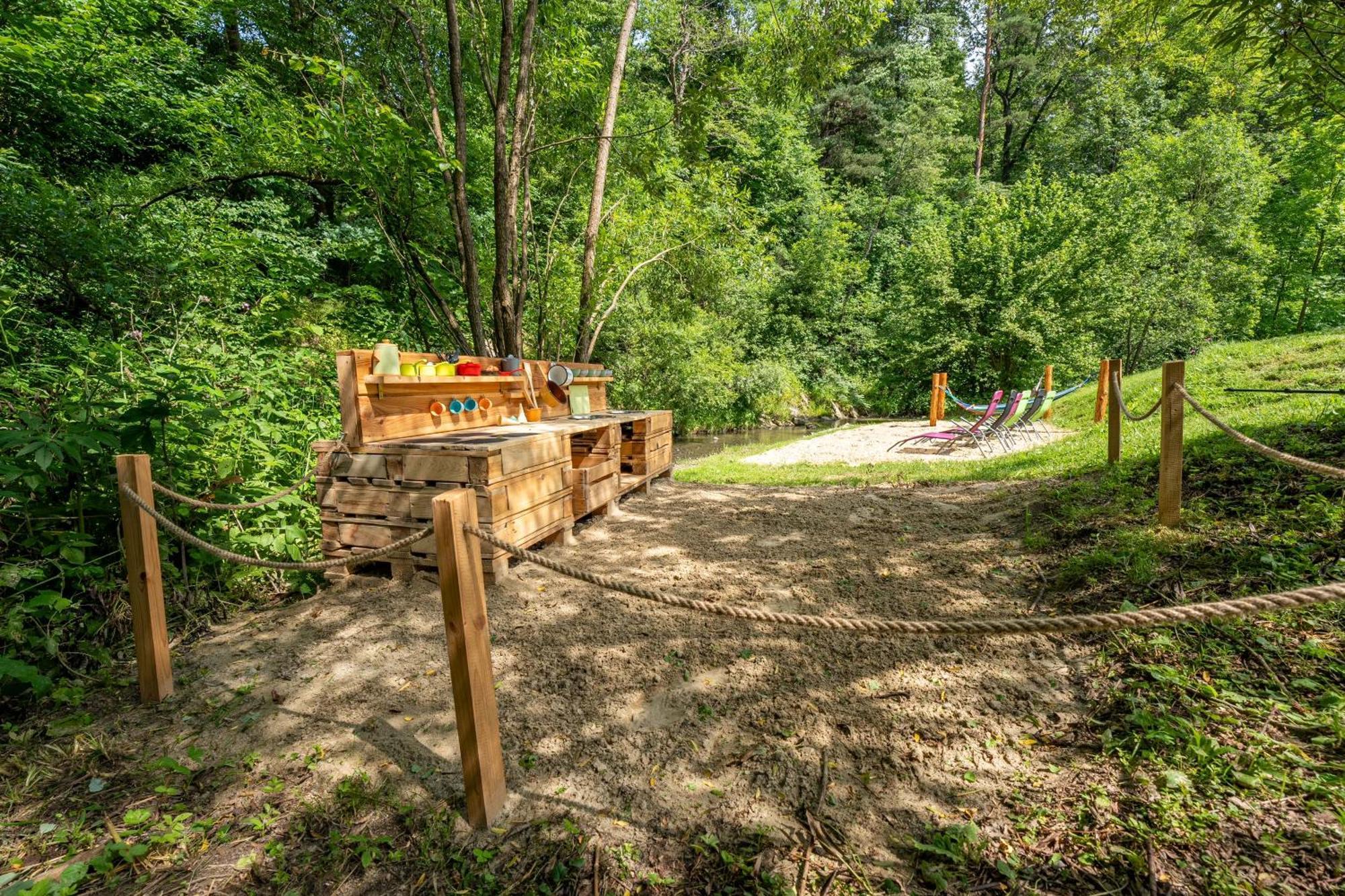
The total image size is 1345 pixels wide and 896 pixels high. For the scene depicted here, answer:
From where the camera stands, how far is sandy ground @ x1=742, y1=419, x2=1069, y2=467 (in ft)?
28.8

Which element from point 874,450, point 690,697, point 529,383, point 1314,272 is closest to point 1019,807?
point 690,697

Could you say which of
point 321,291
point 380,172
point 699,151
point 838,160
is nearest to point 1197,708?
point 380,172

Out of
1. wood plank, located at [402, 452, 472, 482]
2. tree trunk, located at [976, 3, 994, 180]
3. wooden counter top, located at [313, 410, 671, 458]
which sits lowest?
wood plank, located at [402, 452, 472, 482]

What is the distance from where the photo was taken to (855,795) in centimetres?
196

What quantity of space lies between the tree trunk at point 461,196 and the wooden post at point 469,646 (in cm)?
439

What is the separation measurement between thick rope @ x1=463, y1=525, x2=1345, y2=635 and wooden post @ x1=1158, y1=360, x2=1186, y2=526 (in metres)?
2.26

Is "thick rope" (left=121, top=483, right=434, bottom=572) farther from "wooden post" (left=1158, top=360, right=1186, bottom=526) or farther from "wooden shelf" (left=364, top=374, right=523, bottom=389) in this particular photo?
"wooden post" (left=1158, top=360, right=1186, bottom=526)

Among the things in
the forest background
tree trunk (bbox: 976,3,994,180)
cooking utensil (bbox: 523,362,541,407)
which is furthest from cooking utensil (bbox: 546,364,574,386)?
tree trunk (bbox: 976,3,994,180)

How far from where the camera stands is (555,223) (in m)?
Answer: 7.64

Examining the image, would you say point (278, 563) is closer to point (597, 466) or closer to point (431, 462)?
point (431, 462)

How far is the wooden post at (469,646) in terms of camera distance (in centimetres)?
178

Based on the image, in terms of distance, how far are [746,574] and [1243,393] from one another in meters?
8.32

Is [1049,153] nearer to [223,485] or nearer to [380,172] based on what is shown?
[380,172]

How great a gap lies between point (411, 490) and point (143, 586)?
1.29 metres
